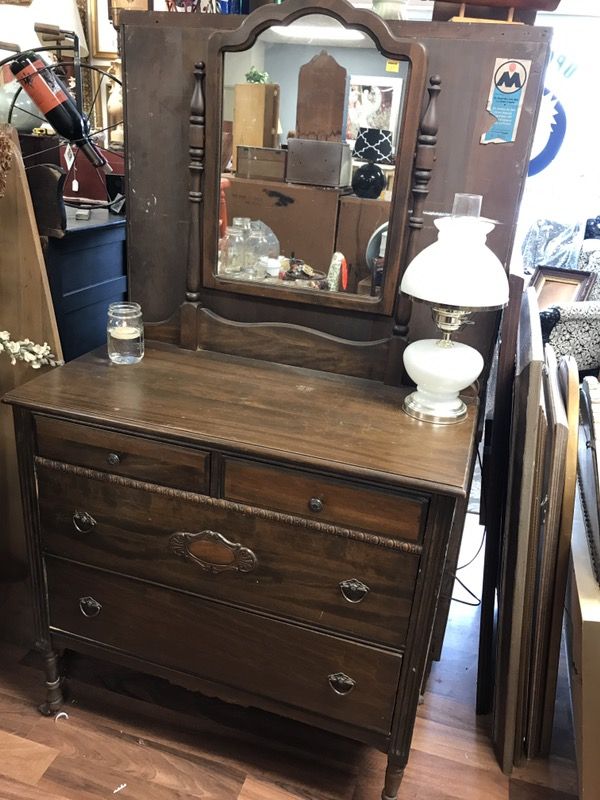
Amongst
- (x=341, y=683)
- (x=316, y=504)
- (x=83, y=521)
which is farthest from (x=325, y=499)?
(x=83, y=521)

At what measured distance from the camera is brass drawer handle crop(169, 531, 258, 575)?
49.8 inches

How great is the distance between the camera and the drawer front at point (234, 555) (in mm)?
1202

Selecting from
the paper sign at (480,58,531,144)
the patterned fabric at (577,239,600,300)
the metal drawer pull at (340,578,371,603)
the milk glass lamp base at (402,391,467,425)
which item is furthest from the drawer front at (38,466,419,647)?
the patterned fabric at (577,239,600,300)

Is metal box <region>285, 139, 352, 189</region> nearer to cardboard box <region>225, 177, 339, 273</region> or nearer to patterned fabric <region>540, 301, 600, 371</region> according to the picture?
cardboard box <region>225, 177, 339, 273</region>

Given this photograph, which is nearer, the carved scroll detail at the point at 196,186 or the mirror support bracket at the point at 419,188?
the mirror support bracket at the point at 419,188

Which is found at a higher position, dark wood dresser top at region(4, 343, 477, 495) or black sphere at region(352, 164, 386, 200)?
black sphere at region(352, 164, 386, 200)

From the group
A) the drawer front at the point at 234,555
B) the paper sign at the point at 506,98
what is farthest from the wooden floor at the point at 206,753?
the paper sign at the point at 506,98

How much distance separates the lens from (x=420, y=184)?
1.30 m

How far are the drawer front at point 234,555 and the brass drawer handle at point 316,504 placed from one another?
42mm

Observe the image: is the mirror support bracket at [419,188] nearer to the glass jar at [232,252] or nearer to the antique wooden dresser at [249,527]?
the antique wooden dresser at [249,527]

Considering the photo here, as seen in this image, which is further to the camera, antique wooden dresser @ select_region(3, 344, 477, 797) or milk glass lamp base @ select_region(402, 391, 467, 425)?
milk glass lamp base @ select_region(402, 391, 467, 425)

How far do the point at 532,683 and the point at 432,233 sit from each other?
1.03 meters

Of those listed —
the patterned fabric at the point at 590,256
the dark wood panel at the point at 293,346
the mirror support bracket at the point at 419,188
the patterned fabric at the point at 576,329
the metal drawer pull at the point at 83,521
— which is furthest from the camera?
the patterned fabric at the point at 590,256

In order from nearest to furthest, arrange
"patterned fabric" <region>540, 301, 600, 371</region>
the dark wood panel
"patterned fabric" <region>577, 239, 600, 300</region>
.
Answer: the dark wood panel < "patterned fabric" <region>540, 301, 600, 371</region> < "patterned fabric" <region>577, 239, 600, 300</region>
